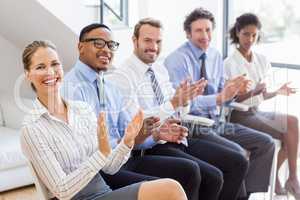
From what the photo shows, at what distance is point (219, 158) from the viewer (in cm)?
260

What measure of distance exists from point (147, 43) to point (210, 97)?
1.87 ft

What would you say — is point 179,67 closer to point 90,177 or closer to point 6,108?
point 90,177

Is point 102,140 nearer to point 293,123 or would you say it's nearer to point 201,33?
point 201,33

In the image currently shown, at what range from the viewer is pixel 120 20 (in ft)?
11.4

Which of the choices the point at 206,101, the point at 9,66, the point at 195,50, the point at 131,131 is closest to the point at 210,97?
the point at 206,101

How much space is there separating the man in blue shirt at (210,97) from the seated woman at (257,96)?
9 cm

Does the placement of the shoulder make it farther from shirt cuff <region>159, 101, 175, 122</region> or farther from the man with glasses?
the man with glasses

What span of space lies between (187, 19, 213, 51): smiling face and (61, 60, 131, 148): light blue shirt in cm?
76

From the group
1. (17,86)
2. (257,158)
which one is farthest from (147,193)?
(17,86)

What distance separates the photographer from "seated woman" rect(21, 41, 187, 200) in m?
1.72

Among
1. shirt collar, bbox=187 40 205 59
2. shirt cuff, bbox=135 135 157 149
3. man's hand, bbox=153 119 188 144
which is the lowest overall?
shirt cuff, bbox=135 135 157 149

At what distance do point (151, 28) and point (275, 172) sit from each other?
1275mm

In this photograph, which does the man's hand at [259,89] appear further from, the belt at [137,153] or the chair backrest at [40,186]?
the chair backrest at [40,186]

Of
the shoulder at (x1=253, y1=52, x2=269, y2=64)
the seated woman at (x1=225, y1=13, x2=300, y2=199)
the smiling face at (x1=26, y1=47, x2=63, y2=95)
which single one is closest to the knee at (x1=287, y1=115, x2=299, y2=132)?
the seated woman at (x1=225, y1=13, x2=300, y2=199)
